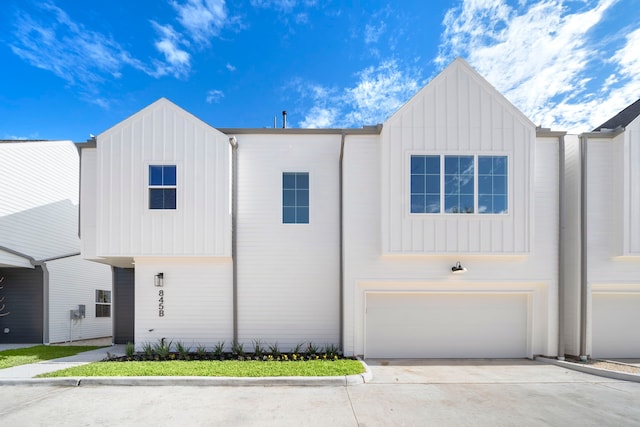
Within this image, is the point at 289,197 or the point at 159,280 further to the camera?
the point at 289,197

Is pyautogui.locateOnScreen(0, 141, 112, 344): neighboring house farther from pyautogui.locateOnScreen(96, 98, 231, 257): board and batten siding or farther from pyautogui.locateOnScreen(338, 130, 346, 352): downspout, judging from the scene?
pyautogui.locateOnScreen(338, 130, 346, 352): downspout

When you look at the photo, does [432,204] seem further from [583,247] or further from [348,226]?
[583,247]

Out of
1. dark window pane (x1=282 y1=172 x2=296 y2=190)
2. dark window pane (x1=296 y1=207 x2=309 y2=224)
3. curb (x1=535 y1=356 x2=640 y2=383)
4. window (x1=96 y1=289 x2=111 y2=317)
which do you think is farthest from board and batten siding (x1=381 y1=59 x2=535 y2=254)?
window (x1=96 y1=289 x2=111 y2=317)

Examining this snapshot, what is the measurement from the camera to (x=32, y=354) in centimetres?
912

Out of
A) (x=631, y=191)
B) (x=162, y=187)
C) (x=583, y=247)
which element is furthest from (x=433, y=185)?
(x=162, y=187)

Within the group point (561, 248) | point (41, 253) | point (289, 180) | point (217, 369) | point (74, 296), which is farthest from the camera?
point (74, 296)

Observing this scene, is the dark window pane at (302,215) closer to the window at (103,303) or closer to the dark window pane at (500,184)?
the dark window pane at (500,184)

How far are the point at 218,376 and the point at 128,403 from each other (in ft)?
5.20

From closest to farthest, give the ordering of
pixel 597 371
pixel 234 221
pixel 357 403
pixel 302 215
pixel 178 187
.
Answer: pixel 357 403 → pixel 597 371 → pixel 178 187 → pixel 234 221 → pixel 302 215

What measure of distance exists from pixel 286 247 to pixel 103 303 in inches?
433

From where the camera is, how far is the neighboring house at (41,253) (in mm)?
11727

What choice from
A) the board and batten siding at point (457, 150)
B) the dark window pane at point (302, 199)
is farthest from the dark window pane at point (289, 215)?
the board and batten siding at point (457, 150)

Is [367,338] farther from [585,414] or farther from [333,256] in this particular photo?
[585,414]

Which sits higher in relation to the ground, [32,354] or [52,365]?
[52,365]
